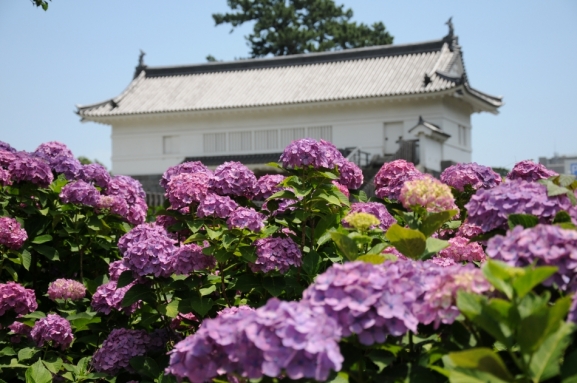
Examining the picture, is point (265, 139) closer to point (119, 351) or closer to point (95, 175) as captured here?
point (95, 175)

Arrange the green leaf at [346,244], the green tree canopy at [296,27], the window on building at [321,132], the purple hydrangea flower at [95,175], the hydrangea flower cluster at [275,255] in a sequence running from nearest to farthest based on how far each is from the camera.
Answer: the green leaf at [346,244], the hydrangea flower cluster at [275,255], the purple hydrangea flower at [95,175], the window on building at [321,132], the green tree canopy at [296,27]

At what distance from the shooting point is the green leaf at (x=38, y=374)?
11.8 feet

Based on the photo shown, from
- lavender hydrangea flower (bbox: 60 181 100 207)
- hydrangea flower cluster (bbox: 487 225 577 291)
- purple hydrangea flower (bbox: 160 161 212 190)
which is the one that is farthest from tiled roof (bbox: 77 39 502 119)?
hydrangea flower cluster (bbox: 487 225 577 291)

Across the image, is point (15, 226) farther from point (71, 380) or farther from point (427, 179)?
point (427, 179)

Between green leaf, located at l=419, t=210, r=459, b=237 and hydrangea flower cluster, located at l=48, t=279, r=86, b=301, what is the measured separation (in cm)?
242

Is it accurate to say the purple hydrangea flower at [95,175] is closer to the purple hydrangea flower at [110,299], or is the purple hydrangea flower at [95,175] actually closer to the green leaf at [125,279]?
the purple hydrangea flower at [110,299]

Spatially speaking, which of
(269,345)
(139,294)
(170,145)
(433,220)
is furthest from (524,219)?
(170,145)

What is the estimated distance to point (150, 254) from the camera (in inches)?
125

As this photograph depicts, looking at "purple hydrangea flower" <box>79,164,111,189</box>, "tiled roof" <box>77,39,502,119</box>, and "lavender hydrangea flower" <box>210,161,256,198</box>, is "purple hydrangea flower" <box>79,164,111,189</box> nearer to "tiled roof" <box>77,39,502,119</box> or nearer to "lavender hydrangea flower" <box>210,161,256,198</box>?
"lavender hydrangea flower" <box>210,161,256,198</box>

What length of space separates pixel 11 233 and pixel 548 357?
10.4 ft

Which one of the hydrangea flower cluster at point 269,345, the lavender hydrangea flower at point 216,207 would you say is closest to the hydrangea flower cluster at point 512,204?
the hydrangea flower cluster at point 269,345

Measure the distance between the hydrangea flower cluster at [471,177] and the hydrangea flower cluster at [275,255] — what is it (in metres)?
1.17

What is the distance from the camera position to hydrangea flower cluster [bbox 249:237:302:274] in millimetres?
3004

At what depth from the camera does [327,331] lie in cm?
164
